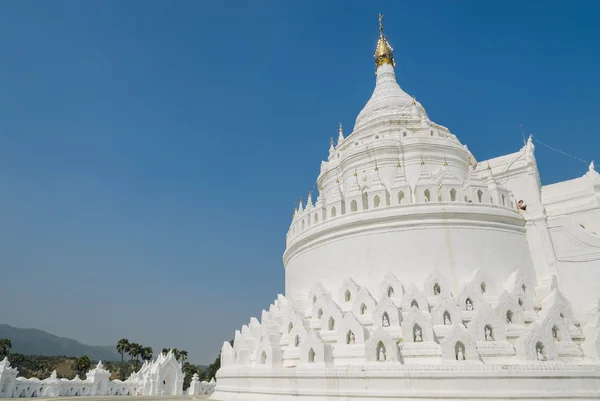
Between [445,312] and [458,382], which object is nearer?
[458,382]

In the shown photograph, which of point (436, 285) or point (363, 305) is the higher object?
point (436, 285)

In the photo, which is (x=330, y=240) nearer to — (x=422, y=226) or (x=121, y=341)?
(x=422, y=226)

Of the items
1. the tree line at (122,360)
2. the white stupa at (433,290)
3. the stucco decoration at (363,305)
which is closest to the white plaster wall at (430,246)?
the white stupa at (433,290)

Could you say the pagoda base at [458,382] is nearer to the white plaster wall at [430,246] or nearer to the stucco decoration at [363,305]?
the stucco decoration at [363,305]

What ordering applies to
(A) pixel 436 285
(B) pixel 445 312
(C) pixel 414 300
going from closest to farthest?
(B) pixel 445 312
(C) pixel 414 300
(A) pixel 436 285

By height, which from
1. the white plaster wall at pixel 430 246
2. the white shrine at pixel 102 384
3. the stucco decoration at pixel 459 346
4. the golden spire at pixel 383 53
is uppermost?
the golden spire at pixel 383 53

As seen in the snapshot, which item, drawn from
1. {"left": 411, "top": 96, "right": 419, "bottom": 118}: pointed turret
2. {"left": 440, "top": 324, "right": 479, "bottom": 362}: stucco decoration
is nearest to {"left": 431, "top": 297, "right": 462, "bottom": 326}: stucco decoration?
{"left": 440, "top": 324, "right": 479, "bottom": 362}: stucco decoration

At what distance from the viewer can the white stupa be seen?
49.0ft

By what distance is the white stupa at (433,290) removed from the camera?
1492 centimetres

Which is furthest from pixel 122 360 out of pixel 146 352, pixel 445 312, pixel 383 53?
pixel 445 312

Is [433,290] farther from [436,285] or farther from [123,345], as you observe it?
[123,345]

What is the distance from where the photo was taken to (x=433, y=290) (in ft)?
60.6

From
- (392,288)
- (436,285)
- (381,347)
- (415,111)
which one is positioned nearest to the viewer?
(381,347)

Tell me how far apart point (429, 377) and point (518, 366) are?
3.12 meters
